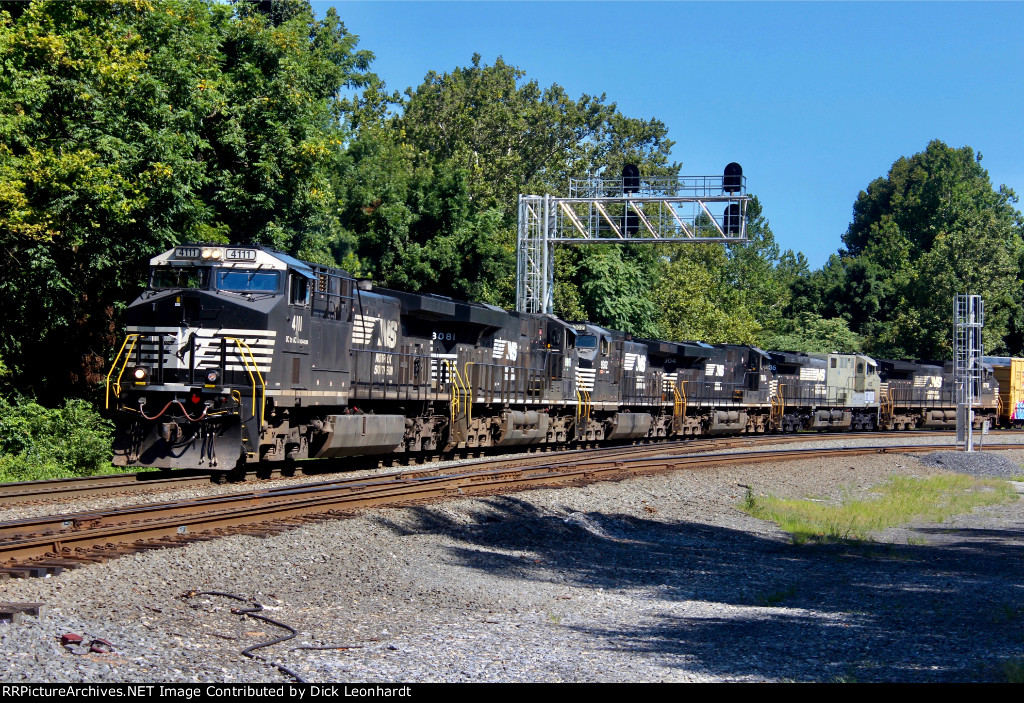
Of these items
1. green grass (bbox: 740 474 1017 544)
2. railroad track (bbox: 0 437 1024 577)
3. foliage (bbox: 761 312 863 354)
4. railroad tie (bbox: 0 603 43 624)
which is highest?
foliage (bbox: 761 312 863 354)

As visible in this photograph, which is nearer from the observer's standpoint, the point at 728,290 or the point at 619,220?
the point at 619,220

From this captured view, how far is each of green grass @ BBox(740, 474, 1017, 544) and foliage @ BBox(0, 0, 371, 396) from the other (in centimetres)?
Result: 1492

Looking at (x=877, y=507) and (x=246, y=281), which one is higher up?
(x=246, y=281)

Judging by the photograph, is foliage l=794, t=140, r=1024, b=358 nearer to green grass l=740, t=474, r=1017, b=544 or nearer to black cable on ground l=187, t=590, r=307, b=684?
green grass l=740, t=474, r=1017, b=544

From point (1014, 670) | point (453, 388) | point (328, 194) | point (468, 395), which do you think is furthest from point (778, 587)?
point (328, 194)

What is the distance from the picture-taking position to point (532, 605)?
9477 mm

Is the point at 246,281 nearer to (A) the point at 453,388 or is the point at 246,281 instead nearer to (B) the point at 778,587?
(A) the point at 453,388

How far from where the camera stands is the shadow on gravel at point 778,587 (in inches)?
293

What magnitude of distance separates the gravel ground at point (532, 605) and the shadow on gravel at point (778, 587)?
0.13 feet

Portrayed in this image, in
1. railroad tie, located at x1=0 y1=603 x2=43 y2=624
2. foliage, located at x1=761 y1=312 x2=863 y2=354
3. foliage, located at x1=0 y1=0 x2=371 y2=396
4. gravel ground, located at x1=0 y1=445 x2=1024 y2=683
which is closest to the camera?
gravel ground, located at x1=0 y1=445 x2=1024 y2=683

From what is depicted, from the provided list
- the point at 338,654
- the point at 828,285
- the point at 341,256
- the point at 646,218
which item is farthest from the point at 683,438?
the point at 828,285

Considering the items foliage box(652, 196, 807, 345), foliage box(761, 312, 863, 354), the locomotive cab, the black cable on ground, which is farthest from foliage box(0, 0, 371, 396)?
foliage box(761, 312, 863, 354)

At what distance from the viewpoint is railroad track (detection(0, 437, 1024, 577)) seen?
381 inches

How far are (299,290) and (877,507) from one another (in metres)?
12.0
